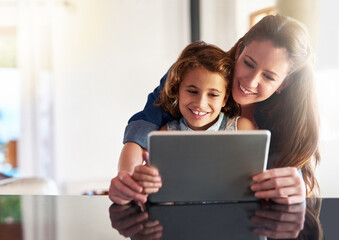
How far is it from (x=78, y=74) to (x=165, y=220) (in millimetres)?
3554

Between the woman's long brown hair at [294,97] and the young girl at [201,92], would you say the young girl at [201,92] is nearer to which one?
the young girl at [201,92]

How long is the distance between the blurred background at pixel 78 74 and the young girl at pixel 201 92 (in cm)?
267

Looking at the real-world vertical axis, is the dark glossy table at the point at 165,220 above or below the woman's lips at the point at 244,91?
below

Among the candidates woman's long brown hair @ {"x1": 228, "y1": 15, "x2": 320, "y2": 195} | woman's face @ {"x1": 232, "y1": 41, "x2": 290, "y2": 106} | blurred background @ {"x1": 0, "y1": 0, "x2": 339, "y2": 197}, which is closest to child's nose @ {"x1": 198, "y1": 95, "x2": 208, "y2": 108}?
woman's face @ {"x1": 232, "y1": 41, "x2": 290, "y2": 106}

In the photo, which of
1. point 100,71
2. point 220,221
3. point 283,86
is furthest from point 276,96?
point 100,71

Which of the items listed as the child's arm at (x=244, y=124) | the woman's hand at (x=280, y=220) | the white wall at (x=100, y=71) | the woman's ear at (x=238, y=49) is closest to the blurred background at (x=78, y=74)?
the white wall at (x=100, y=71)

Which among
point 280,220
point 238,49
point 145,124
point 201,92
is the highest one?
point 238,49

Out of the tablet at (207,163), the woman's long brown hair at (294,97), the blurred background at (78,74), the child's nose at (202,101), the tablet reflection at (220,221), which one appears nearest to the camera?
the tablet reflection at (220,221)

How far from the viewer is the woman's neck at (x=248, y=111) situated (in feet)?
5.50

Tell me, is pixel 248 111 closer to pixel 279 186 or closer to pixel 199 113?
pixel 199 113

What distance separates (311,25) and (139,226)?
262cm

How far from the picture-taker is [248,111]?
5.56 feet

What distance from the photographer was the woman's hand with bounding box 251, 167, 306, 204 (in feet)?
3.59

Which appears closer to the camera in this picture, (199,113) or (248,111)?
(199,113)
